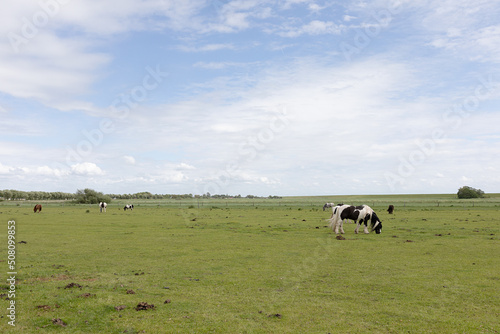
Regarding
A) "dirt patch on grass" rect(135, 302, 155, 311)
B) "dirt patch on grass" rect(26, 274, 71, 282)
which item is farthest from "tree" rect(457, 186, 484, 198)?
"dirt patch on grass" rect(135, 302, 155, 311)

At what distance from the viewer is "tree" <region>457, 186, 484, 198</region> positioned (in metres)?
159

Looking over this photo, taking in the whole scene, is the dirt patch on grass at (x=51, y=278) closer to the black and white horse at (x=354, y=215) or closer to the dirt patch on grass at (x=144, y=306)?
the dirt patch on grass at (x=144, y=306)

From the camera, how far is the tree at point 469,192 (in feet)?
522

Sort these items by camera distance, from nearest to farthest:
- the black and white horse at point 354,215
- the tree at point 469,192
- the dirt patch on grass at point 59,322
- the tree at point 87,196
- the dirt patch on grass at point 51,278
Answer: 1. the dirt patch on grass at point 59,322
2. the dirt patch on grass at point 51,278
3. the black and white horse at point 354,215
4. the tree at point 87,196
5. the tree at point 469,192

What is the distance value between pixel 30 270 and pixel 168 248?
7205 mm

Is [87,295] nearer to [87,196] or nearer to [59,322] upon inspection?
[59,322]

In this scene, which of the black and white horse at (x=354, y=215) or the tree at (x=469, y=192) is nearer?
the black and white horse at (x=354, y=215)

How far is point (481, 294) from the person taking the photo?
412 inches

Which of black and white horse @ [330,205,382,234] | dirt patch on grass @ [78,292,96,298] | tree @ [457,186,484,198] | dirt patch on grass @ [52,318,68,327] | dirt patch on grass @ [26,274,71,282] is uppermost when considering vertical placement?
tree @ [457,186,484,198]

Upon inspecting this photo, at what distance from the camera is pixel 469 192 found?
159875 millimetres

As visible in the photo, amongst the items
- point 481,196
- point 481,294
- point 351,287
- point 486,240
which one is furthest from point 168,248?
point 481,196

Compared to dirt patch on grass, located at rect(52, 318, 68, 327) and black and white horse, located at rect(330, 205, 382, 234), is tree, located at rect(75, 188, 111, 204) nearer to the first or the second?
black and white horse, located at rect(330, 205, 382, 234)

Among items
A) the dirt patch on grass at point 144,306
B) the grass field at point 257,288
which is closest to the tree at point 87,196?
the grass field at point 257,288

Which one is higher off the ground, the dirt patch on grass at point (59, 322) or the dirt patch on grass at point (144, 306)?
the dirt patch on grass at point (144, 306)
